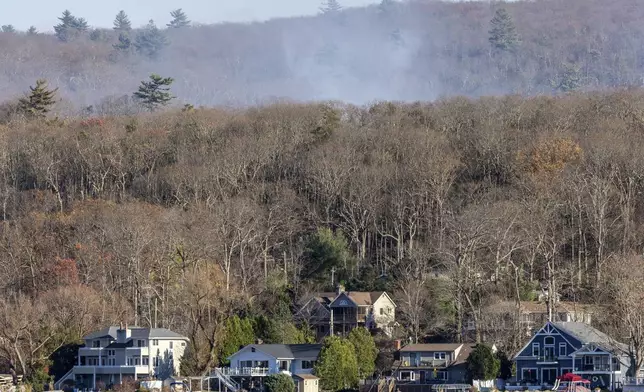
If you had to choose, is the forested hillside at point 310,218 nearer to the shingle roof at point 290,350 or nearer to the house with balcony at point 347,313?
the house with balcony at point 347,313

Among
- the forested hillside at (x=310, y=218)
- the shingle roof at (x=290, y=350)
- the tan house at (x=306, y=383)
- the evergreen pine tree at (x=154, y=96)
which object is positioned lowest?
the tan house at (x=306, y=383)

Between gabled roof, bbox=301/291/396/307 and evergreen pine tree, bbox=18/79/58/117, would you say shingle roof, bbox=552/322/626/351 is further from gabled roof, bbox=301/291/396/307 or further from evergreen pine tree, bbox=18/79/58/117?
evergreen pine tree, bbox=18/79/58/117

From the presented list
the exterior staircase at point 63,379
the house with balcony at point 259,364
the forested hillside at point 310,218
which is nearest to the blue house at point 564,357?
the forested hillside at point 310,218

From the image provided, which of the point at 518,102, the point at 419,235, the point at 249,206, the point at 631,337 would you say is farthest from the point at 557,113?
the point at 631,337

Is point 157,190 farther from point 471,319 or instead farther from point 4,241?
point 471,319

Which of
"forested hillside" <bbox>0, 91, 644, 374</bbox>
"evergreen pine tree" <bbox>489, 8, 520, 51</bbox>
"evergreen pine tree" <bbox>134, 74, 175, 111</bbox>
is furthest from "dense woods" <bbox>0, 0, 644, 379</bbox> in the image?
"evergreen pine tree" <bbox>489, 8, 520, 51</bbox>

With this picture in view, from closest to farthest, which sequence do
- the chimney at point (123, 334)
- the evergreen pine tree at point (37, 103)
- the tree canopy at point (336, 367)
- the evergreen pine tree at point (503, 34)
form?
the tree canopy at point (336, 367)
the chimney at point (123, 334)
the evergreen pine tree at point (37, 103)
the evergreen pine tree at point (503, 34)
